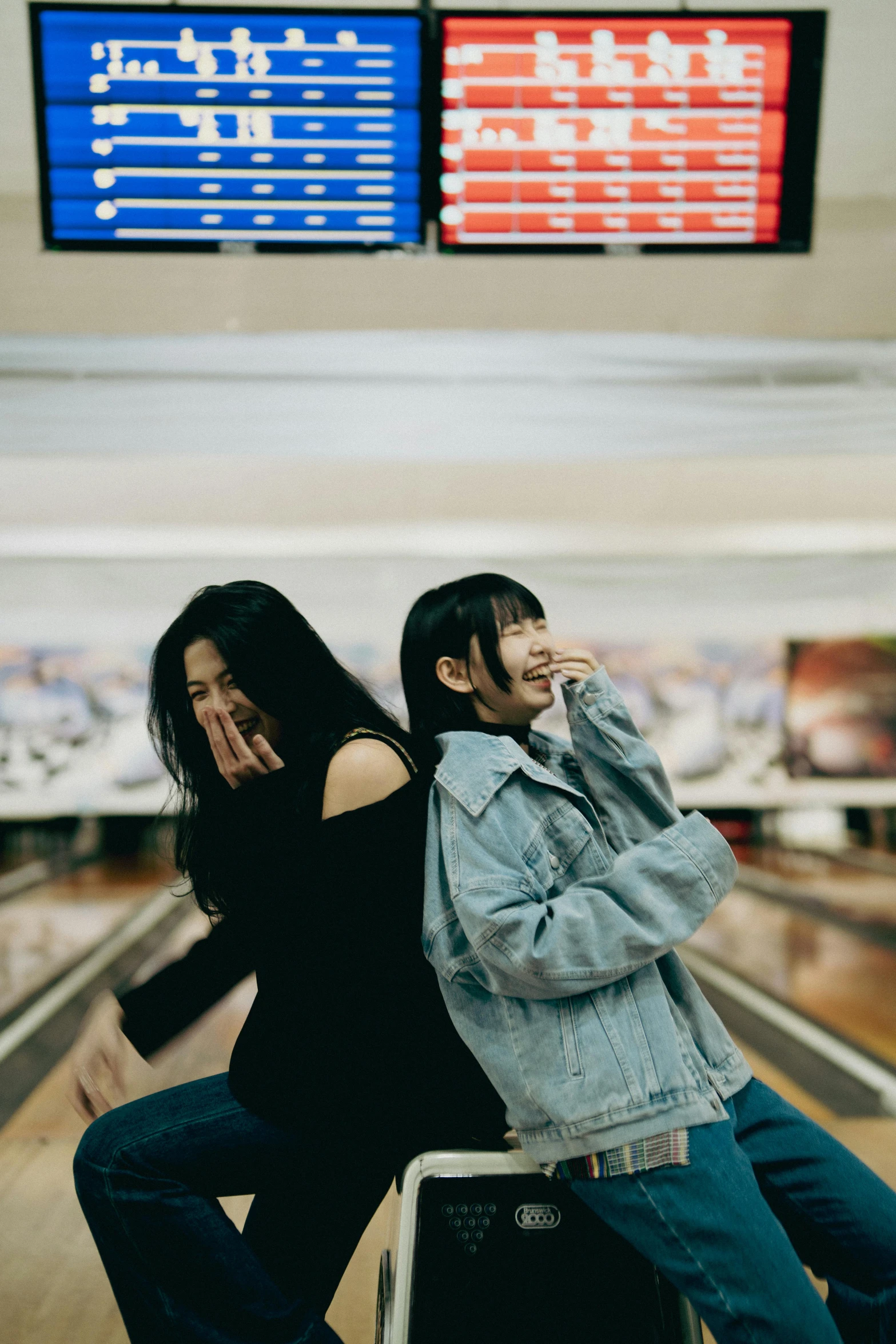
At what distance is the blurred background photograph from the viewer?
1.93m

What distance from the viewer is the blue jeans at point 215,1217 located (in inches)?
43.1

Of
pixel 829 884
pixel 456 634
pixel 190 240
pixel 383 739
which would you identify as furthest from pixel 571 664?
pixel 829 884

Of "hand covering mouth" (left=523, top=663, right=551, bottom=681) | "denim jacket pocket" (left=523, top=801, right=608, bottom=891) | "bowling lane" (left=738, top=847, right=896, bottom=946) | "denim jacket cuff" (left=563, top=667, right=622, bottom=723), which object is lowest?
"bowling lane" (left=738, top=847, right=896, bottom=946)

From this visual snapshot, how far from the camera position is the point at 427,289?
274cm

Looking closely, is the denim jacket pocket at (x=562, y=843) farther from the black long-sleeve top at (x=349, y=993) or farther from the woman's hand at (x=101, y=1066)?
the woman's hand at (x=101, y=1066)

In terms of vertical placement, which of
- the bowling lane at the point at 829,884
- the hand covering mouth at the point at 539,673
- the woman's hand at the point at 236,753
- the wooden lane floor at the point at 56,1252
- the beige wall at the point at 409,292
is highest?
the beige wall at the point at 409,292

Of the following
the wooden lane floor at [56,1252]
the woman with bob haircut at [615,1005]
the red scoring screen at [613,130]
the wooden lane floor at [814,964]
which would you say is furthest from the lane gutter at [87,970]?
the wooden lane floor at [814,964]

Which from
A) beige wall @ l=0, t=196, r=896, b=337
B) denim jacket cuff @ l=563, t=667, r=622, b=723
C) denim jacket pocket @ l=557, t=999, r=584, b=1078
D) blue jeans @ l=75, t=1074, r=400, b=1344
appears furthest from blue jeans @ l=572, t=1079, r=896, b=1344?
beige wall @ l=0, t=196, r=896, b=337

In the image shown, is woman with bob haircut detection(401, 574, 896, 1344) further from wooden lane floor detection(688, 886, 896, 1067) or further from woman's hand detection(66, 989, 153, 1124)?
wooden lane floor detection(688, 886, 896, 1067)

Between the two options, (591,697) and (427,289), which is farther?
(427,289)

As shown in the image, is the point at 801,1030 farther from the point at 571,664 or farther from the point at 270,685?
the point at 270,685

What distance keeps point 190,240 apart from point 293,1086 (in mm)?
1659

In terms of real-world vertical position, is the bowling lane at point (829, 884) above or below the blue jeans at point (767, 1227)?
below

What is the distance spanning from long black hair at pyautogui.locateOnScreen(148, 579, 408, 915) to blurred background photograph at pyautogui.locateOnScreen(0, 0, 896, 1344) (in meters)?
0.04
